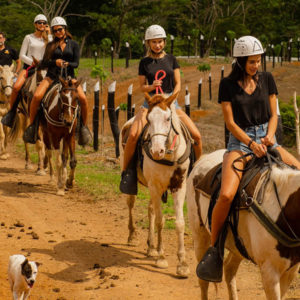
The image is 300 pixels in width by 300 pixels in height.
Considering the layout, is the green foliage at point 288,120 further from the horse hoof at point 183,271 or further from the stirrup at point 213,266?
the stirrup at point 213,266

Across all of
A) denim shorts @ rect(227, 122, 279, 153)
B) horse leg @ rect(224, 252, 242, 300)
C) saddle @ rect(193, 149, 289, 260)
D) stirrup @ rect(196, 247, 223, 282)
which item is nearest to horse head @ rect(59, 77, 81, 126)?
horse leg @ rect(224, 252, 242, 300)

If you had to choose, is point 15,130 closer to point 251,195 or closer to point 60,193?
point 60,193

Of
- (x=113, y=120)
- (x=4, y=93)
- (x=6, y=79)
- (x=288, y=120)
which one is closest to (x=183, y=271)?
(x=113, y=120)

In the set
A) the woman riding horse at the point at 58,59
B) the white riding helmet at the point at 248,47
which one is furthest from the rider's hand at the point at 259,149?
the woman riding horse at the point at 58,59

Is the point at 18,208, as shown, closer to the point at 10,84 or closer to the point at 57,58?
the point at 57,58

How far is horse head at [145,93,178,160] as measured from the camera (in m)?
7.45

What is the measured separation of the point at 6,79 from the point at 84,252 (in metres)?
8.04

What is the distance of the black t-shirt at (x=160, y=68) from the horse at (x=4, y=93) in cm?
767

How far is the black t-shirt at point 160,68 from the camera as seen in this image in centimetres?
866

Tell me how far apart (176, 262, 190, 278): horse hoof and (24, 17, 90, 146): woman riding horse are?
5.36 metres

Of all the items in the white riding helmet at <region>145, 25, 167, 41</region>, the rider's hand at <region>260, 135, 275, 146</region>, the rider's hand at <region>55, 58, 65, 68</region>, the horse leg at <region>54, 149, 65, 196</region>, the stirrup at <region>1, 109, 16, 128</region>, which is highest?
the white riding helmet at <region>145, 25, 167, 41</region>

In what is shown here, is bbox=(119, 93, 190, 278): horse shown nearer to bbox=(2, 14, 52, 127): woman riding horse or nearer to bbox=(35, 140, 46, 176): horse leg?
bbox=(2, 14, 52, 127): woman riding horse

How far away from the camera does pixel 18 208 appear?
429 inches

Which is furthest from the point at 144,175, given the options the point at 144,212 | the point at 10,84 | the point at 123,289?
the point at 10,84
